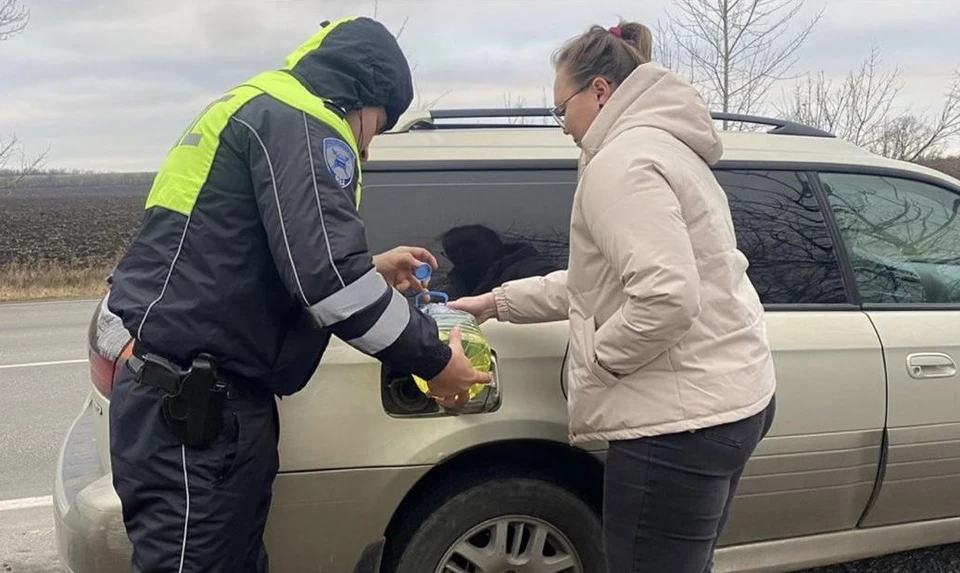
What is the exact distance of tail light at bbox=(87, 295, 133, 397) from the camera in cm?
231

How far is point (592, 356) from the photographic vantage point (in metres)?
1.97

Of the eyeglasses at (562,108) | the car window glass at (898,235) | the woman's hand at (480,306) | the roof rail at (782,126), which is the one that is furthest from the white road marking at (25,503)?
the car window glass at (898,235)

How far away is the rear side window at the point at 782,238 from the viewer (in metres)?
2.77

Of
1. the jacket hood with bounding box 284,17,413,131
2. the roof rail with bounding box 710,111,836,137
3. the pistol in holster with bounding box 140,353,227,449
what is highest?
the jacket hood with bounding box 284,17,413,131

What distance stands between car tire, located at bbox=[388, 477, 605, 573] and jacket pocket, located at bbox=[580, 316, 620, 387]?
624mm

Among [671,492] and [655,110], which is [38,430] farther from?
[655,110]

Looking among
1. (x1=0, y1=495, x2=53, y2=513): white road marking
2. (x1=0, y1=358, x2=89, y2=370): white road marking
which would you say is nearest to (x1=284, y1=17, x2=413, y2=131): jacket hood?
(x1=0, y1=495, x2=53, y2=513): white road marking

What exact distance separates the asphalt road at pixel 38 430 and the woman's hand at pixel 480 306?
1991mm

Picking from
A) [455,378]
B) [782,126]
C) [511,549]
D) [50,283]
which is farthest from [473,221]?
[50,283]

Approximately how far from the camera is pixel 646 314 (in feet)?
5.88

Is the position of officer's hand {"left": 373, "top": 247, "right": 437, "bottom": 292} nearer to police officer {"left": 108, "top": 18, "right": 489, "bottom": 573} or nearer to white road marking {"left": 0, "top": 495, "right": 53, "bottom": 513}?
police officer {"left": 108, "top": 18, "right": 489, "bottom": 573}

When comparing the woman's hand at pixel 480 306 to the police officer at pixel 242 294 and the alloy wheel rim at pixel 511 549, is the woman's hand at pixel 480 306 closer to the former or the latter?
the police officer at pixel 242 294

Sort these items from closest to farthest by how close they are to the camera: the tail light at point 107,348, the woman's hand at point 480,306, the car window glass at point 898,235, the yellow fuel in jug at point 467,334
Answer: the yellow fuel in jug at point 467,334 < the tail light at point 107,348 < the woman's hand at point 480,306 < the car window glass at point 898,235

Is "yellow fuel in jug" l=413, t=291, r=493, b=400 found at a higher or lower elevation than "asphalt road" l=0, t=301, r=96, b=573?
higher
